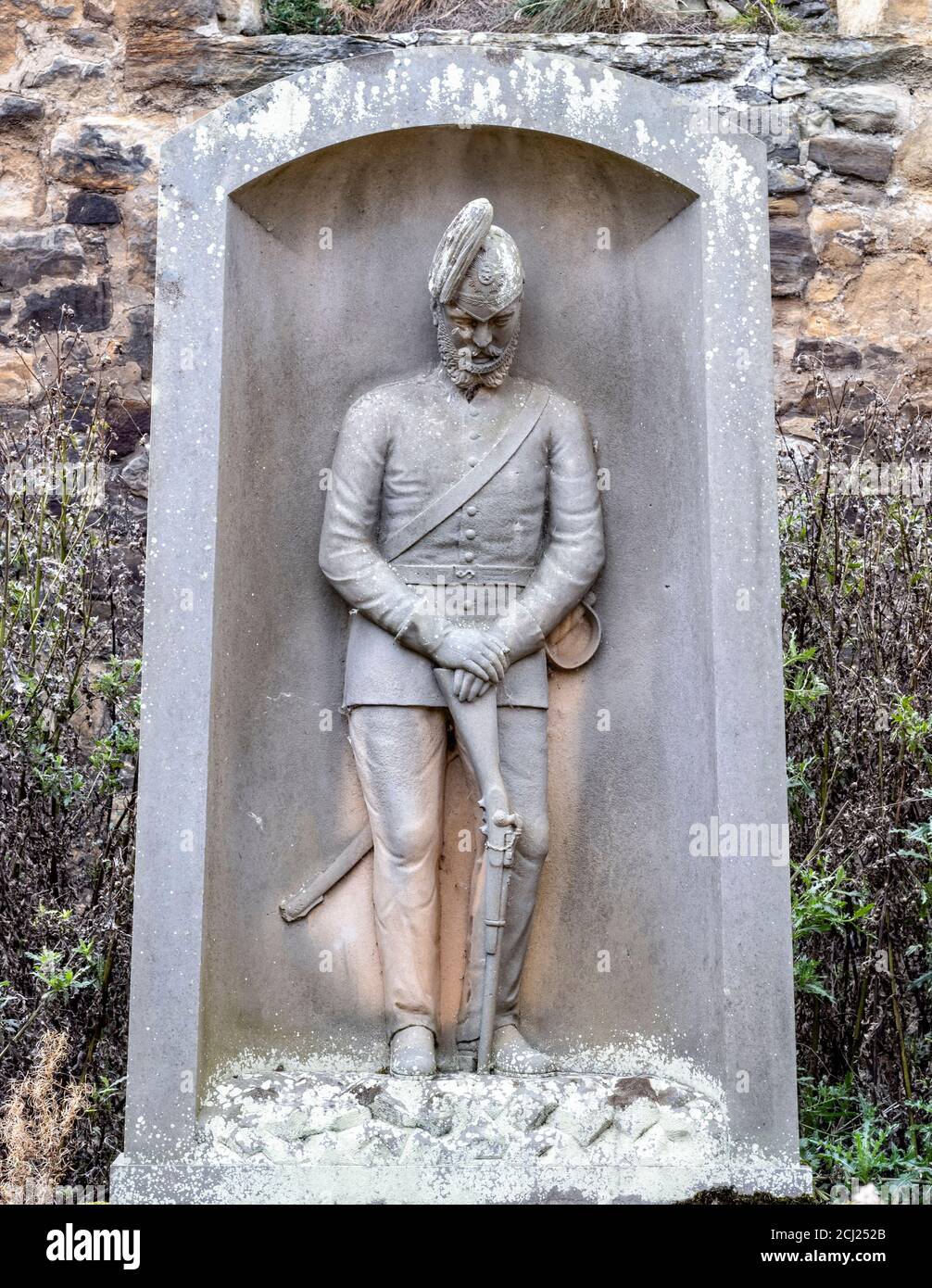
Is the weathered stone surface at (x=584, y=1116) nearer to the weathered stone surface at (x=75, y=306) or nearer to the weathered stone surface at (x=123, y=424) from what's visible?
the weathered stone surface at (x=123, y=424)

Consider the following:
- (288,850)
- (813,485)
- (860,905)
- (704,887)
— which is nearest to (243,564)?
(288,850)

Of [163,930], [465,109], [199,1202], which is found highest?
[465,109]

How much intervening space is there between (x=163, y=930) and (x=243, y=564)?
3.01 ft

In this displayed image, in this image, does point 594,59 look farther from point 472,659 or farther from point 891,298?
point 472,659

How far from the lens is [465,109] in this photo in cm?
402

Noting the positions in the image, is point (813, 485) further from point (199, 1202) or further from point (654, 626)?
point (199, 1202)

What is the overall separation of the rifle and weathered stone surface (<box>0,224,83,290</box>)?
321 centimetres

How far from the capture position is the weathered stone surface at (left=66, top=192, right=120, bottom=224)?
652 cm

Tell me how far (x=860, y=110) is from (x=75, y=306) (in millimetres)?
3155

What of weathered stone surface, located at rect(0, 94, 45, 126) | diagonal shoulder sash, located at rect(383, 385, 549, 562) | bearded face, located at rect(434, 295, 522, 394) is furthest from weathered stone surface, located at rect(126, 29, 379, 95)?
diagonal shoulder sash, located at rect(383, 385, 549, 562)

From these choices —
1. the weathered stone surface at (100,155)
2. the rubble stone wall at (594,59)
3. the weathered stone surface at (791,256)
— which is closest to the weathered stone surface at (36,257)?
the rubble stone wall at (594,59)

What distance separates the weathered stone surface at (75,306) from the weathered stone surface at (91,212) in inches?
10.1

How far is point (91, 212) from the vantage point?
652cm

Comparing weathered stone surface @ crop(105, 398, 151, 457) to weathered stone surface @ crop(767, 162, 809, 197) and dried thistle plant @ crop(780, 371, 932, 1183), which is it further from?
weathered stone surface @ crop(767, 162, 809, 197)
